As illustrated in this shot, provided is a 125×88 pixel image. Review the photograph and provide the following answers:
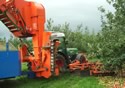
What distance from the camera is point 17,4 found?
1581 cm

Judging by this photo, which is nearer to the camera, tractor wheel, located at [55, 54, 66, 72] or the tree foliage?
the tree foliage

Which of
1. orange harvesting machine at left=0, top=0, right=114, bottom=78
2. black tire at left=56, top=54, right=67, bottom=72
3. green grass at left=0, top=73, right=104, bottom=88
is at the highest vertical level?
orange harvesting machine at left=0, top=0, right=114, bottom=78

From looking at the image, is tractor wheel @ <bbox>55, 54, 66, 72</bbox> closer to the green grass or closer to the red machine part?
the green grass

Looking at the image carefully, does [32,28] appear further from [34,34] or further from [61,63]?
[61,63]

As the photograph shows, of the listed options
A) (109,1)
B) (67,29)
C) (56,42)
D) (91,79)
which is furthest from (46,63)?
(67,29)

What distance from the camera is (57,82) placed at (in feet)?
51.5

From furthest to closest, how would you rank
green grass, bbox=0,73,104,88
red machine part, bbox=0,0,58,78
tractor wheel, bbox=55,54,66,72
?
tractor wheel, bbox=55,54,66,72, red machine part, bbox=0,0,58,78, green grass, bbox=0,73,104,88

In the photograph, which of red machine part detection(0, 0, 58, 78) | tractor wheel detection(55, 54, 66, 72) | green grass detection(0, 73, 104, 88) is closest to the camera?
green grass detection(0, 73, 104, 88)

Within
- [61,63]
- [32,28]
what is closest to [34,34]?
[32,28]

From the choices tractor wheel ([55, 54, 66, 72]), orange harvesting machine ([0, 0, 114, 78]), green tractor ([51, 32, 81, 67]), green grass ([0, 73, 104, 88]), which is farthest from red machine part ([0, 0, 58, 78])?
tractor wheel ([55, 54, 66, 72])

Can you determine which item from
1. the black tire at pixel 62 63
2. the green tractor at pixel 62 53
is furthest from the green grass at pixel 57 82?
the green tractor at pixel 62 53

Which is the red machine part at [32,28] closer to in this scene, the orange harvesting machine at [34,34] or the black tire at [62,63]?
the orange harvesting machine at [34,34]

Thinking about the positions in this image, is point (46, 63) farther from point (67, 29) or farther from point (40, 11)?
point (67, 29)

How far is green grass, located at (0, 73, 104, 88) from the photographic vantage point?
1463cm
